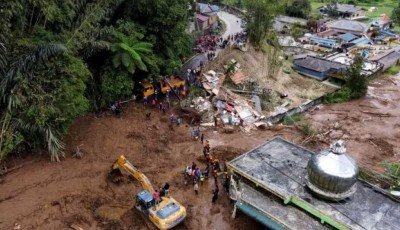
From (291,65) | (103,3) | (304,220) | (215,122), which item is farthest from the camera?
(291,65)

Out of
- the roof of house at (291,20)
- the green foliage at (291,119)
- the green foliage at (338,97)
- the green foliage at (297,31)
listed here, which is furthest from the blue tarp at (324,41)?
the green foliage at (291,119)

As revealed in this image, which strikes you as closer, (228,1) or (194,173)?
(194,173)

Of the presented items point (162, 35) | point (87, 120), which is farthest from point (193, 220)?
point (162, 35)

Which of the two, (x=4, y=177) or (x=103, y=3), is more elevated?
(x=103, y=3)

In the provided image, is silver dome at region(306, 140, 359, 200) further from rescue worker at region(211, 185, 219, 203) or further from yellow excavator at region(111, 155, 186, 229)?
yellow excavator at region(111, 155, 186, 229)

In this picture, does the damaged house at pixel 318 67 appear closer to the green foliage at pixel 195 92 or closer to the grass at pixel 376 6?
the green foliage at pixel 195 92

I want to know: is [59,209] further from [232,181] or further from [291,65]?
[291,65]

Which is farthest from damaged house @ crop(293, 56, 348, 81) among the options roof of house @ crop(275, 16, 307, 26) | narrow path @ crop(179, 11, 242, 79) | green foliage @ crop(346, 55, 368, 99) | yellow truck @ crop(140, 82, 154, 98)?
roof of house @ crop(275, 16, 307, 26)
